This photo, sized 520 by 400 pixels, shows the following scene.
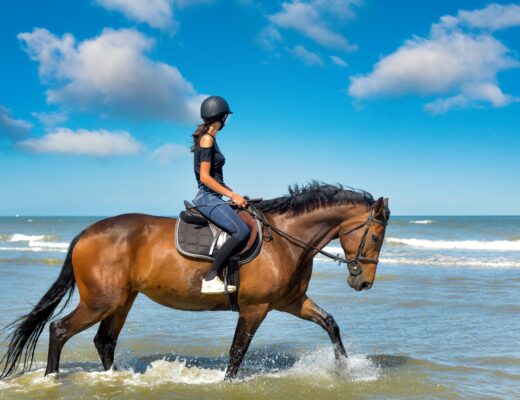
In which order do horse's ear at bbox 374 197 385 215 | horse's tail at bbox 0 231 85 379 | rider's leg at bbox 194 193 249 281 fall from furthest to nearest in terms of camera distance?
horse's tail at bbox 0 231 85 379
horse's ear at bbox 374 197 385 215
rider's leg at bbox 194 193 249 281

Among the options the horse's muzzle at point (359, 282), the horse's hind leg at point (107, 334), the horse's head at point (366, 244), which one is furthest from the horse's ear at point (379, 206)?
the horse's hind leg at point (107, 334)

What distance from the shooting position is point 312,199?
18.3 feet

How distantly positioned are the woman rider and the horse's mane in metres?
0.54

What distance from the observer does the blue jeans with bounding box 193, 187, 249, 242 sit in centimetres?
512

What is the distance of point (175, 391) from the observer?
5.09 metres

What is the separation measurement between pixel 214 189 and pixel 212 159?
1.07 ft

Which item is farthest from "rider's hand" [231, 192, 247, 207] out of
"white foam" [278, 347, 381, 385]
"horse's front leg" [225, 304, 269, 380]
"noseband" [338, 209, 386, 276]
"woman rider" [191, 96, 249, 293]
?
"white foam" [278, 347, 381, 385]

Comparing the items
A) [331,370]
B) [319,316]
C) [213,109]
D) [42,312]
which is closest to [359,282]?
[319,316]

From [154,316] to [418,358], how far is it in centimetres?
485

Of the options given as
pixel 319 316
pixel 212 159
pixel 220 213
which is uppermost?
pixel 212 159

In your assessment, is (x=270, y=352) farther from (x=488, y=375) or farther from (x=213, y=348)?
(x=488, y=375)

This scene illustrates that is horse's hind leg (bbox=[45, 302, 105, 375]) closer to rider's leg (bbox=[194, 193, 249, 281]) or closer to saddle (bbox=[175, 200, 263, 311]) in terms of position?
saddle (bbox=[175, 200, 263, 311])

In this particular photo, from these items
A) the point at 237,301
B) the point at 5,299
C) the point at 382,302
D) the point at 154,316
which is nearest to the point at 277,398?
the point at 237,301

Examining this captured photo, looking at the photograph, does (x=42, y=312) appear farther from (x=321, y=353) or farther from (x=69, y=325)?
(x=321, y=353)
